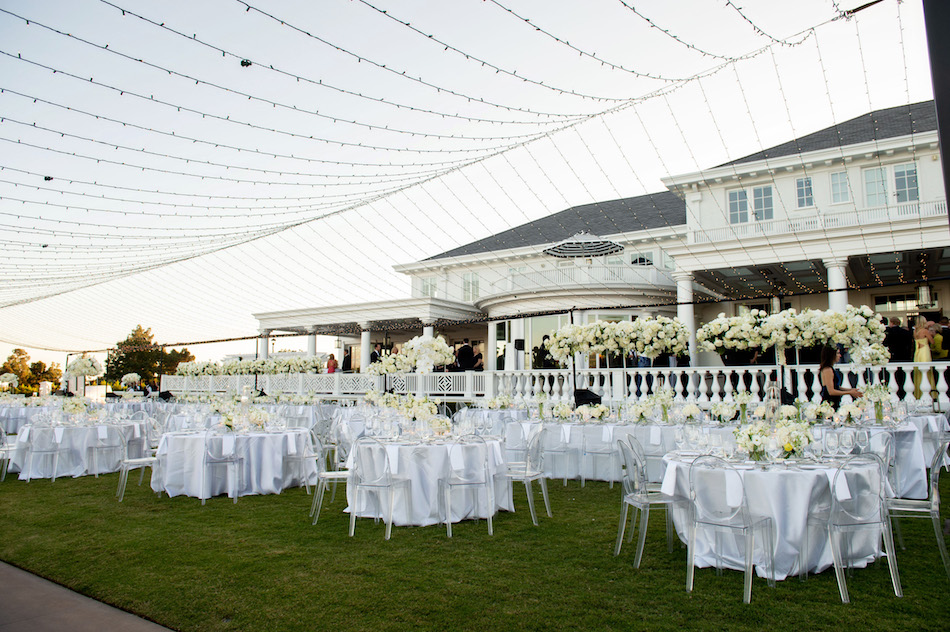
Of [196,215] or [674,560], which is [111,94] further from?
[674,560]

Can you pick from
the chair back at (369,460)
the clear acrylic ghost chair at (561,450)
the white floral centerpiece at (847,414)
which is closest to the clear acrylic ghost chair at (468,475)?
the chair back at (369,460)

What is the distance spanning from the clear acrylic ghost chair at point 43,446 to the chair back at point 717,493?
1002 centimetres

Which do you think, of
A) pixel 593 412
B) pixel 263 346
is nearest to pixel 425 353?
pixel 593 412

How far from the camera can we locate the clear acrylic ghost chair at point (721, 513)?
4531 millimetres

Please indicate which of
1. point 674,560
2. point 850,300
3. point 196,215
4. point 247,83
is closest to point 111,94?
point 247,83

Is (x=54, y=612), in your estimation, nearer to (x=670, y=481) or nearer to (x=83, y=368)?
(x=670, y=481)

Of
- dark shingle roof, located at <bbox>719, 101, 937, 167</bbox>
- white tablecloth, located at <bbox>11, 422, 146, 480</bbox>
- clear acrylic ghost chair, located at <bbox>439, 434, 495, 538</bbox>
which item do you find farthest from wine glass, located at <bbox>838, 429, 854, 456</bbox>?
dark shingle roof, located at <bbox>719, 101, 937, 167</bbox>

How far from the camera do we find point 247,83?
787 cm

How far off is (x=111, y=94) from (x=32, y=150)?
1905 mm

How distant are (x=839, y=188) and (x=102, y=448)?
2128cm

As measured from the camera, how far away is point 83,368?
20.9 meters

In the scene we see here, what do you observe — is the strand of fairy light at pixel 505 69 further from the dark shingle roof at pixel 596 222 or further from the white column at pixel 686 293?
the dark shingle roof at pixel 596 222

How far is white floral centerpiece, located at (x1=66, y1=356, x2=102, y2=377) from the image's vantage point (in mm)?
20906

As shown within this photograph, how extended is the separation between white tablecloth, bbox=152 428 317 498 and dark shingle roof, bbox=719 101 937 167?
17.7 meters
